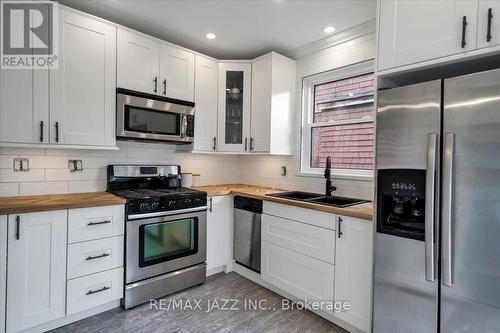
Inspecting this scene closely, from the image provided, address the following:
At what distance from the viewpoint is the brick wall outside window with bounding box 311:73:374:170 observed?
262 centimetres

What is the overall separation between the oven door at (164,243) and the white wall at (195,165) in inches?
29.4

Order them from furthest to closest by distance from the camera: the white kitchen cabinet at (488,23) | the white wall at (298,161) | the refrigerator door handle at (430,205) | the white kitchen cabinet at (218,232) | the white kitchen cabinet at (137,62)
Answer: the white kitchen cabinet at (218,232), the white wall at (298,161), the white kitchen cabinet at (137,62), the refrigerator door handle at (430,205), the white kitchen cabinet at (488,23)

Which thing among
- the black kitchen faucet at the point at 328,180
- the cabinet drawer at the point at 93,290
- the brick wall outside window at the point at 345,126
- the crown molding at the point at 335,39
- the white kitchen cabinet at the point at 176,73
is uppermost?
the crown molding at the point at 335,39

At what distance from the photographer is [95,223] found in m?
2.08

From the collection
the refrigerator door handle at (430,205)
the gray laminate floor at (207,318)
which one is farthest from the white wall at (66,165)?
the refrigerator door handle at (430,205)

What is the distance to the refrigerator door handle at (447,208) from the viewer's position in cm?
138

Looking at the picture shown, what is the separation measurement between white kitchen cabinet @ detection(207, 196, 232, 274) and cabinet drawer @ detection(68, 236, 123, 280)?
91 centimetres

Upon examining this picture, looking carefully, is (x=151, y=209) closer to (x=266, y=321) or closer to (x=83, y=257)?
(x=83, y=257)

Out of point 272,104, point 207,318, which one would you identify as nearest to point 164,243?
point 207,318

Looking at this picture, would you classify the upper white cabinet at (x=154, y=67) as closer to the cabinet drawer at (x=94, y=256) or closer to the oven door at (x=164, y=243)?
the oven door at (x=164, y=243)

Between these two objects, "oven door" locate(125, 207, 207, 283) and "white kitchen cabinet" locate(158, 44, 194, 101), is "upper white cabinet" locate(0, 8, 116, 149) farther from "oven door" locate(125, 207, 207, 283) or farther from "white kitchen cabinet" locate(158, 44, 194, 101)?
"oven door" locate(125, 207, 207, 283)

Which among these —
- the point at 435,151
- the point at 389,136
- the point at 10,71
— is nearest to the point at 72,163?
the point at 10,71

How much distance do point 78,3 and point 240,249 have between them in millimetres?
2758

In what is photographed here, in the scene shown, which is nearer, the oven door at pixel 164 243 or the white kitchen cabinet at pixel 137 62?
the oven door at pixel 164 243
